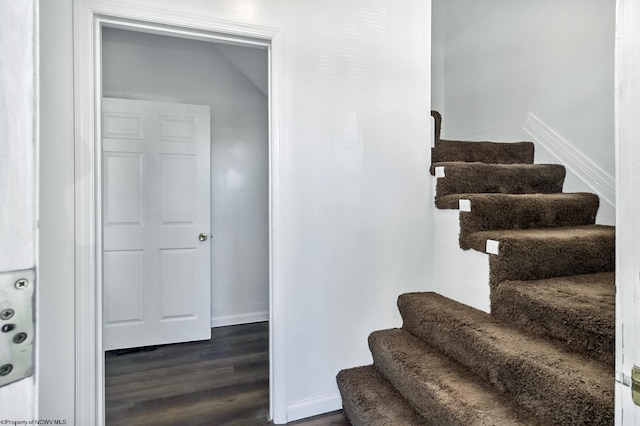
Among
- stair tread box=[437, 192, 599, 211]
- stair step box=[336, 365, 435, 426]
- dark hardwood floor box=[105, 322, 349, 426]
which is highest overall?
stair tread box=[437, 192, 599, 211]

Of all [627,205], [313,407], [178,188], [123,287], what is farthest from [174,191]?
[627,205]

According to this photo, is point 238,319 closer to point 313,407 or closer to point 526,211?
point 313,407

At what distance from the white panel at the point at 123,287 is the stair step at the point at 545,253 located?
249cm

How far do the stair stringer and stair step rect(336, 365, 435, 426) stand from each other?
0.59 meters

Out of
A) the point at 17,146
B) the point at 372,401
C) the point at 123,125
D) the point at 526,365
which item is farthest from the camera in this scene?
the point at 123,125

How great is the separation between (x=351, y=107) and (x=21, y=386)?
5.86 feet

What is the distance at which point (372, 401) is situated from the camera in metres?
1.58

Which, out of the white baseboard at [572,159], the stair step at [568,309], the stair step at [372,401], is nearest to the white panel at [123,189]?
the stair step at [372,401]

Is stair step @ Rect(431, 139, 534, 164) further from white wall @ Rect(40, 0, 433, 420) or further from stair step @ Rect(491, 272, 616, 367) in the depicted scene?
stair step @ Rect(491, 272, 616, 367)

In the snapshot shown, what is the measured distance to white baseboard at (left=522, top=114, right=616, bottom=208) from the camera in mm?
2041

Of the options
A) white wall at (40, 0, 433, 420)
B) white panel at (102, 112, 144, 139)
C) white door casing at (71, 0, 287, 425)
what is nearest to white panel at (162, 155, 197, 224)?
white panel at (102, 112, 144, 139)

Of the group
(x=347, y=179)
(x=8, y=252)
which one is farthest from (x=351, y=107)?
(x=8, y=252)

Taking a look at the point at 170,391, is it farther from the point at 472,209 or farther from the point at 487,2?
the point at 487,2

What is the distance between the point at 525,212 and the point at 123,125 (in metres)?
2.89
